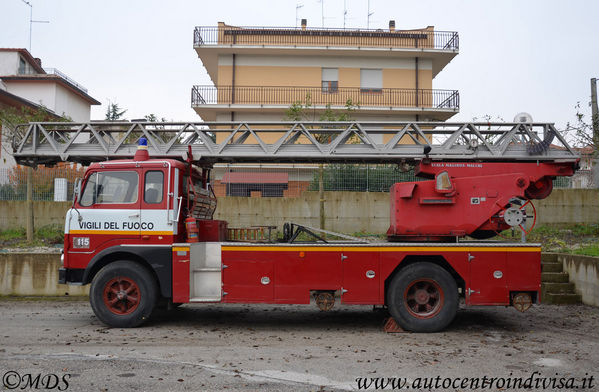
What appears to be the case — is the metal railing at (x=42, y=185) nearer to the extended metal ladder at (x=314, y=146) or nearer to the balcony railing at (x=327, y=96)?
the extended metal ladder at (x=314, y=146)

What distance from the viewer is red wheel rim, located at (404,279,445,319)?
8469 millimetres

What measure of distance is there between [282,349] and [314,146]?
3946 mm

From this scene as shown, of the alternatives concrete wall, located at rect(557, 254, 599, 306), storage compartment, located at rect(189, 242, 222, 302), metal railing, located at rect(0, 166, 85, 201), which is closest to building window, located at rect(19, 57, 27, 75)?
metal railing, located at rect(0, 166, 85, 201)

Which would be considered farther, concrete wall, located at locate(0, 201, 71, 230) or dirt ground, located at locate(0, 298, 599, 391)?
concrete wall, located at locate(0, 201, 71, 230)

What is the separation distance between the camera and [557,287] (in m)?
11.3

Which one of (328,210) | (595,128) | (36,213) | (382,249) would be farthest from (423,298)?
(36,213)

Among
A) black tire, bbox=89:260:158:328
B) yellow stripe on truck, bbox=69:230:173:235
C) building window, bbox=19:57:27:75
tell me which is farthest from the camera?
building window, bbox=19:57:27:75

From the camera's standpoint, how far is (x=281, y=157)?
30.7ft

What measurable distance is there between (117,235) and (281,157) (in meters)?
3.34

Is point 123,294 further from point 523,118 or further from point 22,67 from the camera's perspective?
point 22,67

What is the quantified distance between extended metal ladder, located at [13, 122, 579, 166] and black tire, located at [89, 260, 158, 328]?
7.57ft

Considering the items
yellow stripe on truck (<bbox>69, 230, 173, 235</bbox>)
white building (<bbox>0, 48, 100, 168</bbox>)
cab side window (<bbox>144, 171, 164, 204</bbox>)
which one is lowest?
yellow stripe on truck (<bbox>69, 230, 173, 235</bbox>)

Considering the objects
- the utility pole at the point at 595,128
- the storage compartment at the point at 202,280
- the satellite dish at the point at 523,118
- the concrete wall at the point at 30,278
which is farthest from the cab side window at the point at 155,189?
the utility pole at the point at 595,128

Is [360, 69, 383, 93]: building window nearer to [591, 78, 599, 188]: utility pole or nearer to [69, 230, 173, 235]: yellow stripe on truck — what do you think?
[591, 78, 599, 188]: utility pole
